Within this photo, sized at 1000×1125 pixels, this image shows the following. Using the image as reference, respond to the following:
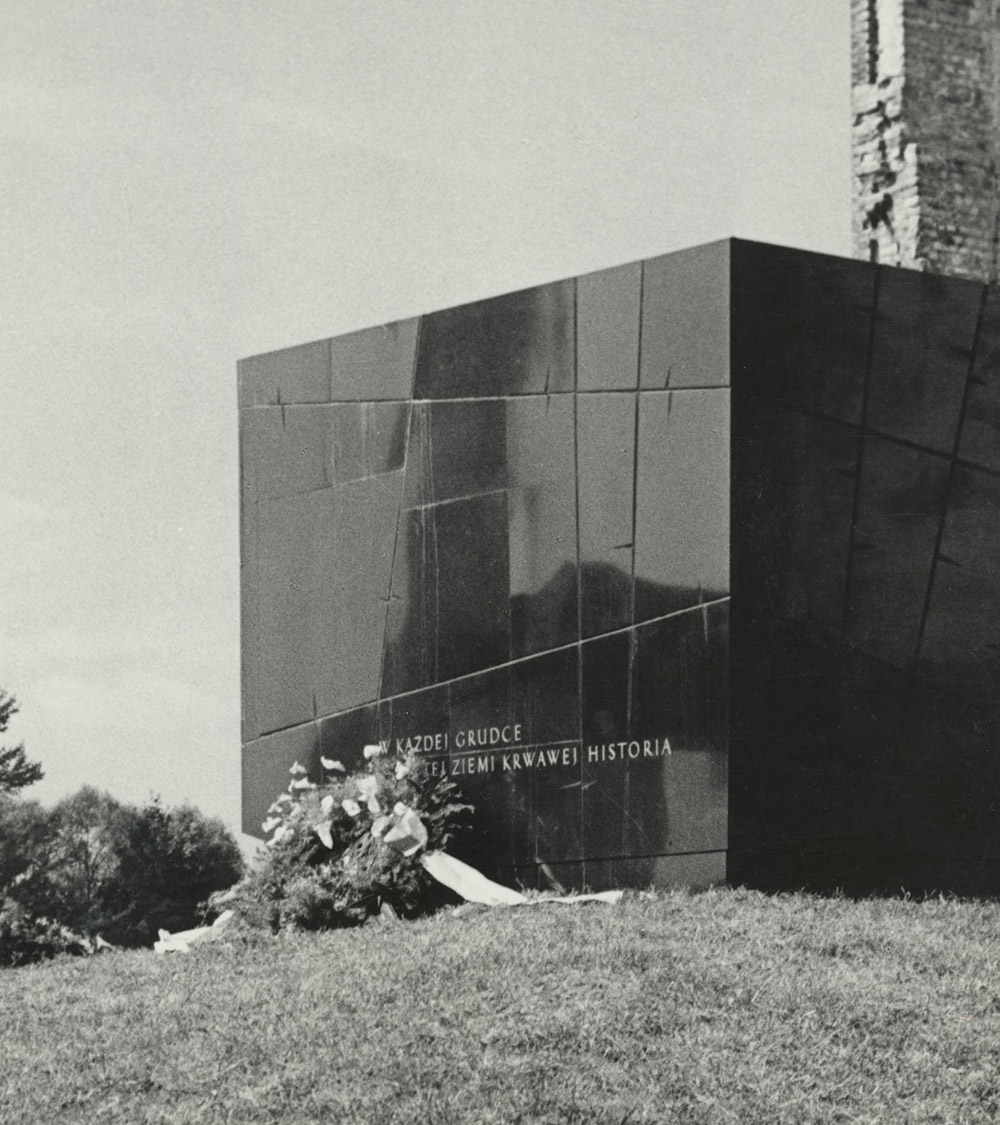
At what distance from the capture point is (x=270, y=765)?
14.1 meters

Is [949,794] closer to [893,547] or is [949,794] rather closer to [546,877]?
[893,547]

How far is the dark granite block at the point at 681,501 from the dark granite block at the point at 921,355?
118cm

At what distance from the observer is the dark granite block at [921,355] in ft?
39.8

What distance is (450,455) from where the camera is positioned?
42.6 ft

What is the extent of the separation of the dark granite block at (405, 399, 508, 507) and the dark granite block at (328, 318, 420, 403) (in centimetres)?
34

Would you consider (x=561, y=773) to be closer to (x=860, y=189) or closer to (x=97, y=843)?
(x=860, y=189)

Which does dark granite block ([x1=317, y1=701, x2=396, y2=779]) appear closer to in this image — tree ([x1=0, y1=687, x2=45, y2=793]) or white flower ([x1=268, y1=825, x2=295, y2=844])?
white flower ([x1=268, y1=825, x2=295, y2=844])

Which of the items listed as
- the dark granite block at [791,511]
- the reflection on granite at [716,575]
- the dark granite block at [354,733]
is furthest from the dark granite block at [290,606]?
the dark granite block at [791,511]

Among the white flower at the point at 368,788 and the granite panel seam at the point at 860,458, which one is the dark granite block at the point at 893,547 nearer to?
the granite panel seam at the point at 860,458

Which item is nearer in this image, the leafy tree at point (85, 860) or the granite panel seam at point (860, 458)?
the granite panel seam at point (860, 458)

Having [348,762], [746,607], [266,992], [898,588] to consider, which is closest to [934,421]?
[898,588]

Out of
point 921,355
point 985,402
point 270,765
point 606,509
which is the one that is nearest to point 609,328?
point 606,509

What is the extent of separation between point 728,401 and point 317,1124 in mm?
5875

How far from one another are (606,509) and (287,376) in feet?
10.8
